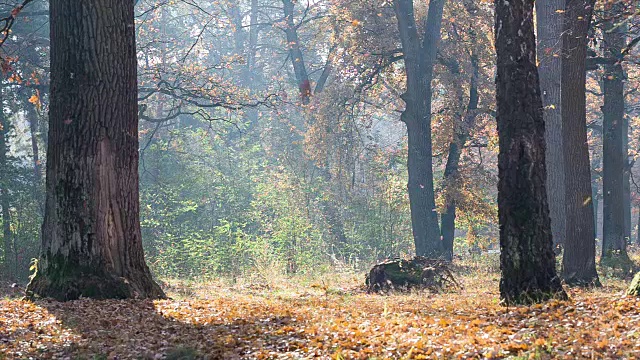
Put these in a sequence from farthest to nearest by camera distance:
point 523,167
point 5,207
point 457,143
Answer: point 457,143 → point 5,207 → point 523,167

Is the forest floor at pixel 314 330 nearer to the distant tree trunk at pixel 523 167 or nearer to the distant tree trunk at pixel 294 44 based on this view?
the distant tree trunk at pixel 523 167

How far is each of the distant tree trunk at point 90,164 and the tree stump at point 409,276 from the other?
579cm

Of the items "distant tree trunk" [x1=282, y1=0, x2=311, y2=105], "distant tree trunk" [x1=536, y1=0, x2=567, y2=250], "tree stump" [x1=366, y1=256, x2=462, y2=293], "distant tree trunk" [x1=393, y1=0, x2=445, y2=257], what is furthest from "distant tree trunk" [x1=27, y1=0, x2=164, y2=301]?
"distant tree trunk" [x1=282, y1=0, x2=311, y2=105]

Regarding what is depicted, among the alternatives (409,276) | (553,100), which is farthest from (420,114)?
(409,276)

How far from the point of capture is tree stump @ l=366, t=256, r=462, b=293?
1498 centimetres

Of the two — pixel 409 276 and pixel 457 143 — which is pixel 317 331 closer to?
pixel 409 276

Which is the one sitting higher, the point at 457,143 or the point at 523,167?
the point at 457,143

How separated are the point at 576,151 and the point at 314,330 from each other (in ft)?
26.7

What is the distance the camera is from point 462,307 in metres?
9.66

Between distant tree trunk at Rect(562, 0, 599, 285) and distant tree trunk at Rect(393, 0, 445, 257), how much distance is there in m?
9.35

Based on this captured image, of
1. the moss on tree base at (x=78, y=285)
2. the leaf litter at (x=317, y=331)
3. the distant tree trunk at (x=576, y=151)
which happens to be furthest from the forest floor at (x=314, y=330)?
the distant tree trunk at (x=576, y=151)

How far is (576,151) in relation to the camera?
45.1 ft

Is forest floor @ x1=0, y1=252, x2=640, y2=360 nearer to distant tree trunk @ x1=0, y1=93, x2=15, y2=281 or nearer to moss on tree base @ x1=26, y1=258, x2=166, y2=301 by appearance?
moss on tree base @ x1=26, y1=258, x2=166, y2=301

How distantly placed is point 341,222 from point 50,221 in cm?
1876
